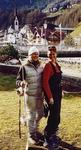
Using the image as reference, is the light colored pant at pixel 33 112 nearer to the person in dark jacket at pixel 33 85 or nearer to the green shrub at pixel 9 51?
the person in dark jacket at pixel 33 85

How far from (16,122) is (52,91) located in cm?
236

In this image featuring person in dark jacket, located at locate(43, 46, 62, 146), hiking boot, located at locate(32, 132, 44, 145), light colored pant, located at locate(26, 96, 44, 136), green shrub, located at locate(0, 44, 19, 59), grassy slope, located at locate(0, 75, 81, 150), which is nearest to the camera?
person in dark jacket, located at locate(43, 46, 62, 146)

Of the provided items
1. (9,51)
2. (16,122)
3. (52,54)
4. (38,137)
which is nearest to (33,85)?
(52,54)

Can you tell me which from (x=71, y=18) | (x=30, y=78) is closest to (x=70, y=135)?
(x=30, y=78)

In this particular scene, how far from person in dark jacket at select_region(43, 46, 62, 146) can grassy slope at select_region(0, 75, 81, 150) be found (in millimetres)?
644

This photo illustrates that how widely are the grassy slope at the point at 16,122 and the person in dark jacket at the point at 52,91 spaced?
0.64m

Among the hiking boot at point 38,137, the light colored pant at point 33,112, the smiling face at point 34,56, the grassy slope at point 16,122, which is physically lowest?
the grassy slope at point 16,122

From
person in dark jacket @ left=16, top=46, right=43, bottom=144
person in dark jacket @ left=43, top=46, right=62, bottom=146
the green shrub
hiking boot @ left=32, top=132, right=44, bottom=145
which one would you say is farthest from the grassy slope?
the green shrub

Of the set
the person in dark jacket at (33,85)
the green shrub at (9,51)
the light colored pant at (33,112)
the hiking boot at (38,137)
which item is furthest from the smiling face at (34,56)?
the green shrub at (9,51)

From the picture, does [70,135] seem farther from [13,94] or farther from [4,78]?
[4,78]

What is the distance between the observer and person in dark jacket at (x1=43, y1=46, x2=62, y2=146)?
339 inches

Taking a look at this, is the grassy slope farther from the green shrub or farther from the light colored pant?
the green shrub

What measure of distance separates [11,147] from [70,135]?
4.47ft

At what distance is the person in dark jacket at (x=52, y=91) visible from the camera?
28.2 feet
